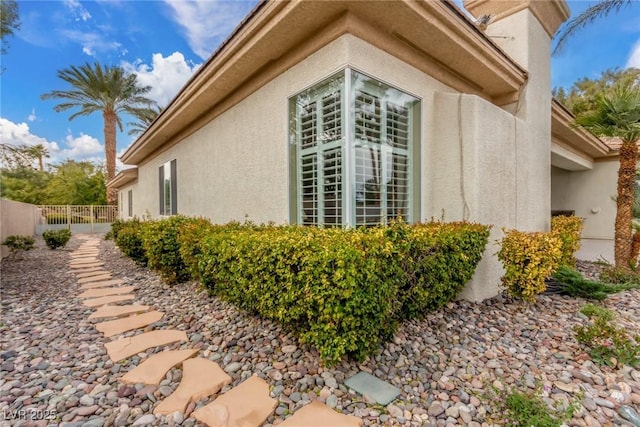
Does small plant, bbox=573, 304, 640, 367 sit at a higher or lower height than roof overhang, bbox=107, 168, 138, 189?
lower

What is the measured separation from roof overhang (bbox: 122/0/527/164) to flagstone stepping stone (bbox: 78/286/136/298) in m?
4.86

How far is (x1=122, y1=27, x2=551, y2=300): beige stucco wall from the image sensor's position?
5047mm

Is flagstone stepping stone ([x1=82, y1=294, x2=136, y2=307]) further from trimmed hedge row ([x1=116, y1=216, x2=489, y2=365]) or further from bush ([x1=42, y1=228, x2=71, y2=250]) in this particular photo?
bush ([x1=42, y1=228, x2=71, y2=250])

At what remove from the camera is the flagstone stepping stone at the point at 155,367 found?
2.93 m

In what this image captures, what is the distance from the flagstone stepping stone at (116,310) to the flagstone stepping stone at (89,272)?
11.3 ft

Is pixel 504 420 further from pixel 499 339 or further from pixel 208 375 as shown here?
pixel 208 375

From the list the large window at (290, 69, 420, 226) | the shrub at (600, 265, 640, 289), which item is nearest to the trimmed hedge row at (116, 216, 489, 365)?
the large window at (290, 69, 420, 226)

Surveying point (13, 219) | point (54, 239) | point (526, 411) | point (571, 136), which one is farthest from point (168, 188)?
point (571, 136)

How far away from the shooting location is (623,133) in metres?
6.79

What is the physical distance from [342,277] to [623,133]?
27.7 feet

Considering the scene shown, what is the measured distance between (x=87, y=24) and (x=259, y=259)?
9.52m

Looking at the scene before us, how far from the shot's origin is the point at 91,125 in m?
22.7

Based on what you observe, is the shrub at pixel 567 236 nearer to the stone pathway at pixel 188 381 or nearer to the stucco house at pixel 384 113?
the stucco house at pixel 384 113

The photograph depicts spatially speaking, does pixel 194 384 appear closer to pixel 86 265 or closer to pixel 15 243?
pixel 86 265
